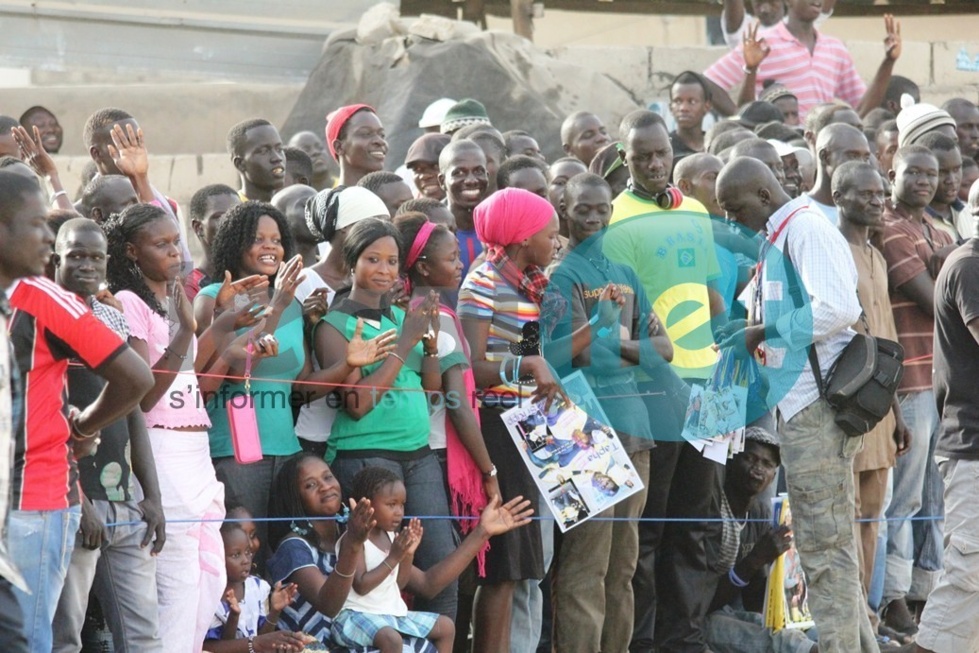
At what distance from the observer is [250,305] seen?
19.1 feet

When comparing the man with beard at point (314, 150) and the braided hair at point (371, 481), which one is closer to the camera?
the braided hair at point (371, 481)

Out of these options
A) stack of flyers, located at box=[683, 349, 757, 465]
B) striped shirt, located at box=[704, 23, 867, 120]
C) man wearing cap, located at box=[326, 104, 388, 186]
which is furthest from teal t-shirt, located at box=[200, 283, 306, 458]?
striped shirt, located at box=[704, 23, 867, 120]

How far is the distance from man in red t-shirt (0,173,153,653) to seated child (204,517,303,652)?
1271 mm

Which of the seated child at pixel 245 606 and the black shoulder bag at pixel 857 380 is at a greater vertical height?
the black shoulder bag at pixel 857 380

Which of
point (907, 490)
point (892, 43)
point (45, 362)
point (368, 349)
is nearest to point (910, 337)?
point (907, 490)

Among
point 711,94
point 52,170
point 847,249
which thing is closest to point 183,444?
point 52,170

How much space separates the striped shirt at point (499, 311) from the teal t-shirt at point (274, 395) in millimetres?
735

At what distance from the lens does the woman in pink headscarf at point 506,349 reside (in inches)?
255

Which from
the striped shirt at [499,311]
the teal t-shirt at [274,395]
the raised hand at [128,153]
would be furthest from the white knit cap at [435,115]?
the teal t-shirt at [274,395]

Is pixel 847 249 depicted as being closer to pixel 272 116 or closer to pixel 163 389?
pixel 163 389

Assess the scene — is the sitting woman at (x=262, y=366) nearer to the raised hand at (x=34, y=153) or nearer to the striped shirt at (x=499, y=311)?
the striped shirt at (x=499, y=311)

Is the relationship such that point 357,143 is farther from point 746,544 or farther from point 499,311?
point 746,544

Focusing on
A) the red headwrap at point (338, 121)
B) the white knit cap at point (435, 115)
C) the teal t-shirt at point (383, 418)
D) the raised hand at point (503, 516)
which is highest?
the red headwrap at point (338, 121)

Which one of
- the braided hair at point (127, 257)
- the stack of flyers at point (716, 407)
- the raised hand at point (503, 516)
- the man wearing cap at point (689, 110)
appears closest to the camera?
the braided hair at point (127, 257)
